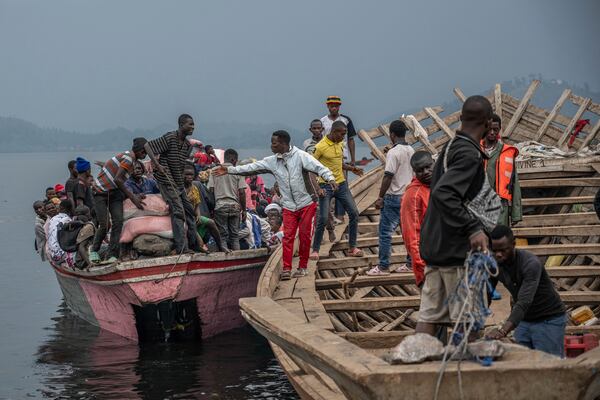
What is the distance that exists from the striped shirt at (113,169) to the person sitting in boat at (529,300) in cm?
680

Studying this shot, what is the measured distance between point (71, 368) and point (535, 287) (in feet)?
30.1

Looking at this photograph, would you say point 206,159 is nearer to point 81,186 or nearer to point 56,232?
point 81,186

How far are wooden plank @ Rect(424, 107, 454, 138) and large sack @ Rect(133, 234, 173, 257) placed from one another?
20.7 feet

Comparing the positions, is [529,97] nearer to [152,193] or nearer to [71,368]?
[152,193]

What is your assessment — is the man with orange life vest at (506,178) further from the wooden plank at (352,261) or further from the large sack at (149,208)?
the large sack at (149,208)

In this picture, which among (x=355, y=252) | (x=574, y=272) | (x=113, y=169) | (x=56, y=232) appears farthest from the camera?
(x=56, y=232)

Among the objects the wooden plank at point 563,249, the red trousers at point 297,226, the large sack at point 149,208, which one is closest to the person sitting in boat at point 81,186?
the large sack at point 149,208

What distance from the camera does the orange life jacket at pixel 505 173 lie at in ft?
29.8

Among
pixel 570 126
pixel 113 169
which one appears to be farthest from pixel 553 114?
pixel 113 169

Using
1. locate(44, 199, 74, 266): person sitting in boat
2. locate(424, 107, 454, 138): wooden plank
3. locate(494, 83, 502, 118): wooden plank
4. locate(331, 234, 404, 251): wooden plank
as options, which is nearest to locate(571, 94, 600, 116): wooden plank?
locate(494, 83, 502, 118): wooden plank

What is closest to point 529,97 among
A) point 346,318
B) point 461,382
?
point 346,318

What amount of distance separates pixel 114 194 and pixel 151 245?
2.74 feet

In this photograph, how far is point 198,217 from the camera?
12.9 m

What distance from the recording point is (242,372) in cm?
1282
